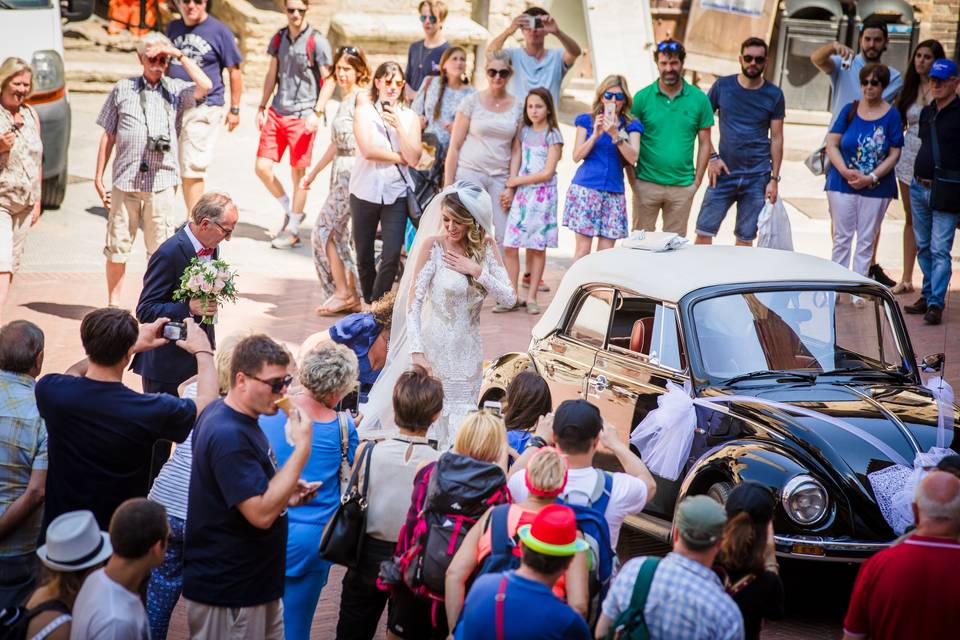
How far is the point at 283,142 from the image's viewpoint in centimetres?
1344

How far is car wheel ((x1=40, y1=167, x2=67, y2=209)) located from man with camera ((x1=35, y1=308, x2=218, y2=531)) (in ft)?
31.2

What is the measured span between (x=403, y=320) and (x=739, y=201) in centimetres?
550

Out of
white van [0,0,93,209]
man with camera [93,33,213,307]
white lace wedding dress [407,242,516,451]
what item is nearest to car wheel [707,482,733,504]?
white lace wedding dress [407,242,516,451]

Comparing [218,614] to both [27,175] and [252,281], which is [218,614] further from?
[252,281]

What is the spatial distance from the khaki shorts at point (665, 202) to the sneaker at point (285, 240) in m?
4.27

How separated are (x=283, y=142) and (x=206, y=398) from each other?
8.67 m

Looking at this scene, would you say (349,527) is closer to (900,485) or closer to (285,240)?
(900,485)

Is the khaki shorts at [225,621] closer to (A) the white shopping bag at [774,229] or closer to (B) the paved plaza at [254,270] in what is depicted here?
(B) the paved plaza at [254,270]

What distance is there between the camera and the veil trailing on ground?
6938mm

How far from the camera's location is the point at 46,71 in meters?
12.4

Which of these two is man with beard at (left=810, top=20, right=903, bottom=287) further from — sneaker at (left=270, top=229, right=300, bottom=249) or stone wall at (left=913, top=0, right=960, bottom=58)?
stone wall at (left=913, top=0, right=960, bottom=58)

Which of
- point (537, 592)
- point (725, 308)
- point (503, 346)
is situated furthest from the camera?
point (503, 346)

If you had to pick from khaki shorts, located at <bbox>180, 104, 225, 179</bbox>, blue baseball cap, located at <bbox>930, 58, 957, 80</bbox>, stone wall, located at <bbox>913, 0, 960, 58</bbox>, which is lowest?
khaki shorts, located at <bbox>180, 104, 225, 179</bbox>

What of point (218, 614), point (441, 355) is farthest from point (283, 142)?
point (218, 614)
